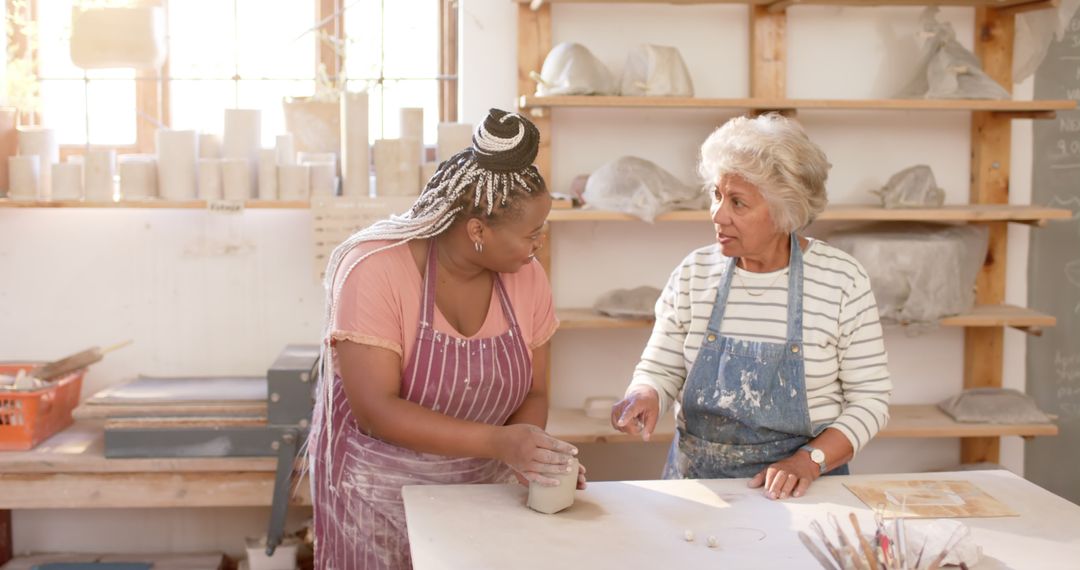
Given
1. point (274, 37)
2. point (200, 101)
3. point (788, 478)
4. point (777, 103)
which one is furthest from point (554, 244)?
point (788, 478)

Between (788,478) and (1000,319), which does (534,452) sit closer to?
(788,478)

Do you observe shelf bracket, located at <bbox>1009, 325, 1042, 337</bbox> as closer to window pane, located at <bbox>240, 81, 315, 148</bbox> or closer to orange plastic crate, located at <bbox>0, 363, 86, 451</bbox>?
window pane, located at <bbox>240, 81, 315, 148</bbox>

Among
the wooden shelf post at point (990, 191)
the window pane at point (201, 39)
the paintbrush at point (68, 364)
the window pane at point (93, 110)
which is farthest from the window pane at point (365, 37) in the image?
the wooden shelf post at point (990, 191)

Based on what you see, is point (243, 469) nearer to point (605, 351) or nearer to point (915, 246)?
point (605, 351)

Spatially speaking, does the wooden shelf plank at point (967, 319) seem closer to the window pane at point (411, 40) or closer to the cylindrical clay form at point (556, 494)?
the window pane at point (411, 40)

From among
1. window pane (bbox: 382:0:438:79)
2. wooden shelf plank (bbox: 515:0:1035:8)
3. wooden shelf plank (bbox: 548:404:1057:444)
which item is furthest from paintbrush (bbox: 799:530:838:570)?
window pane (bbox: 382:0:438:79)

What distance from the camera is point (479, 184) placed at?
2080mm

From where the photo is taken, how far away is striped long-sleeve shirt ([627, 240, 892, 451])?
92.3 inches

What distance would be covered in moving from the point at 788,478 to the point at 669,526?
1.01 feet

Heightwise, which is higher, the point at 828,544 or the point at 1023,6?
the point at 1023,6

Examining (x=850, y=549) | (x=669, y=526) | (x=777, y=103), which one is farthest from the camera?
(x=777, y=103)

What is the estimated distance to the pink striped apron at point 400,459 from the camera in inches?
85.2

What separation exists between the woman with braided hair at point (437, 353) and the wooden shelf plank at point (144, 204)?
1.16m

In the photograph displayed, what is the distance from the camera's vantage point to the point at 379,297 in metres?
2.08
